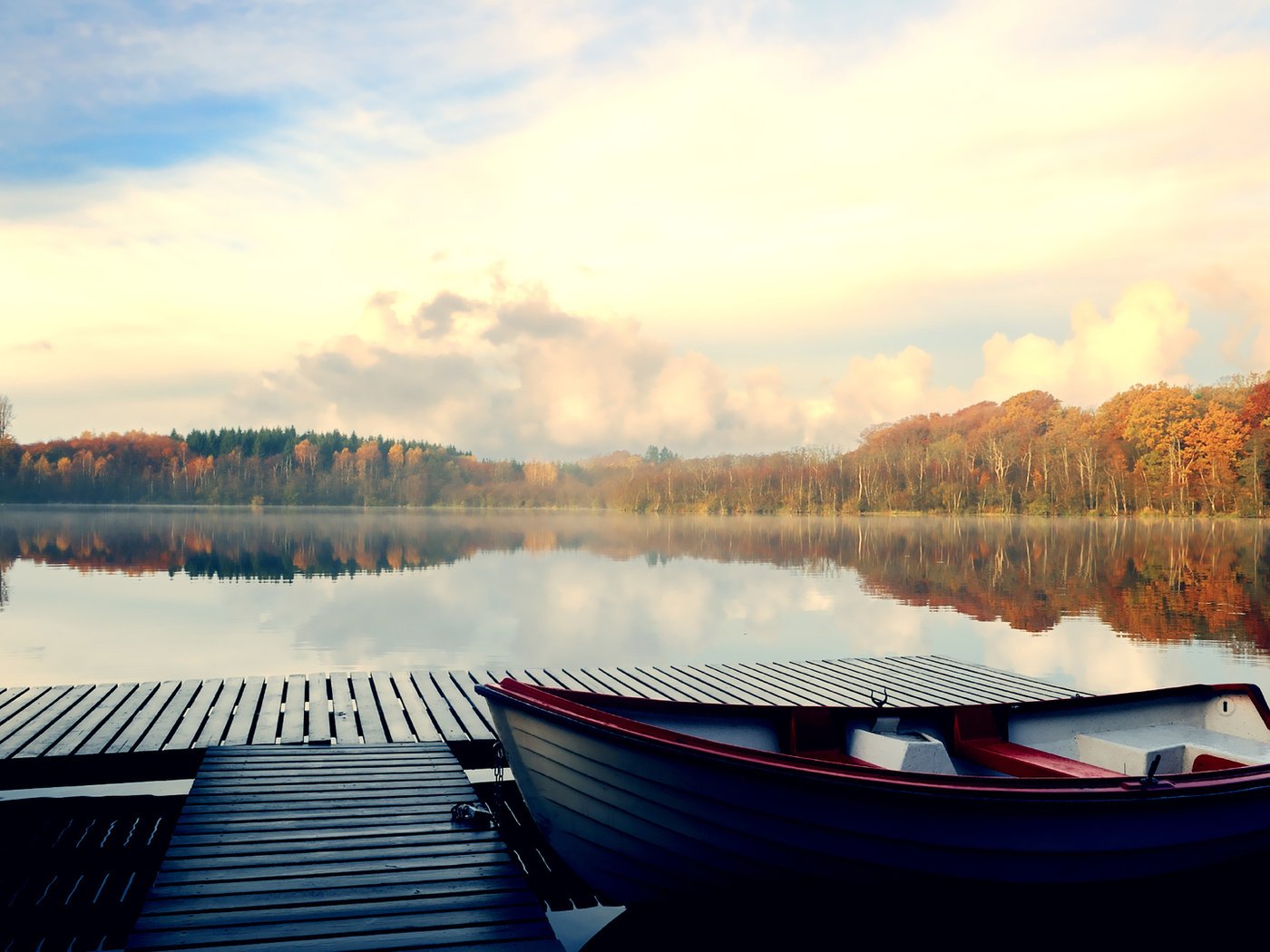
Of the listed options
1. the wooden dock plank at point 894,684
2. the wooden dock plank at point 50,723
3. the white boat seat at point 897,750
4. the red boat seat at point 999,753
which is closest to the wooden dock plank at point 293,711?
the wooden dock plank at point 50,723

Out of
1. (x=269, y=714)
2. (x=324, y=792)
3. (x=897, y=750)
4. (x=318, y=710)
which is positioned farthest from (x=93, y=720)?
(x=897, y=750)

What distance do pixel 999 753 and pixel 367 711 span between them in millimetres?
4969

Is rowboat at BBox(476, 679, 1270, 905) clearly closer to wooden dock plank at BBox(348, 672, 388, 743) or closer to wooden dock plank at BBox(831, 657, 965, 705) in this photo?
wooden dock plank at BBox(348, 672, 388, 743)

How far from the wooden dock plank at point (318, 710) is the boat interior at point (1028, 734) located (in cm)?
281

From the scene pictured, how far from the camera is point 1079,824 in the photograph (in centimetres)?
474

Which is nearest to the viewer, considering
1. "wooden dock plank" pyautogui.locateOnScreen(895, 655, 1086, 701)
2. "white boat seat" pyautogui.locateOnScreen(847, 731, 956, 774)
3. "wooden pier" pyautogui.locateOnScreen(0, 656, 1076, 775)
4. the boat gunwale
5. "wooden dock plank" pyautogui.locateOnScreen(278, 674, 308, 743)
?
the boat gunwale

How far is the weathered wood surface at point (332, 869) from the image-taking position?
4.02 m

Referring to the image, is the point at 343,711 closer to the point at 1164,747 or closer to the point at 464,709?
the point at 464,709

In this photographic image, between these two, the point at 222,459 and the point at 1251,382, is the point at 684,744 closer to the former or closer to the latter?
the point at 1251,382

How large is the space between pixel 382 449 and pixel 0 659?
116 metres

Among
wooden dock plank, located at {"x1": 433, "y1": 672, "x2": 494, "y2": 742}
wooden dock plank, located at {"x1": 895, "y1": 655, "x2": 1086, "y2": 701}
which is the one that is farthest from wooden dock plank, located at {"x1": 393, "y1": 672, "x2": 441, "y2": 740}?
wooden dock plank, located at {"x1": 895, "y1": 655, "x2": 1086, "y2": 701}

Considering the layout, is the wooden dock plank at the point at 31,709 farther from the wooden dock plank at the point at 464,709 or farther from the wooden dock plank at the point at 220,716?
the wooden dock plank at the point at 464,709

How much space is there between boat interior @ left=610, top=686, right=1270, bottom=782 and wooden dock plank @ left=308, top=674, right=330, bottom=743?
2.81m

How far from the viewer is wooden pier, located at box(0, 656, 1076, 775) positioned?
6.91 m
